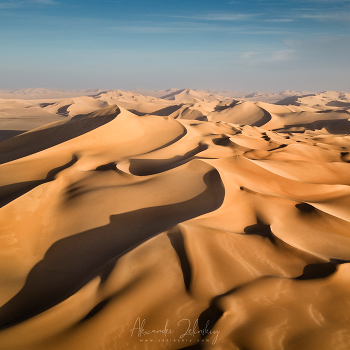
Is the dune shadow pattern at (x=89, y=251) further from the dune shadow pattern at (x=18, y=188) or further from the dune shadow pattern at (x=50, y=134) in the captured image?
the dune shadow pattern at (x=50, y=134)

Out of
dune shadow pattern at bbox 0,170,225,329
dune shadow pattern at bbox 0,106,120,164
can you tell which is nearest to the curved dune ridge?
dune shadow pattern at bbox 0,170,225,329

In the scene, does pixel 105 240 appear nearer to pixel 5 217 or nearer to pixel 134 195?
pixel 134 195

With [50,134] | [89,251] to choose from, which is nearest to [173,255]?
[89,251]

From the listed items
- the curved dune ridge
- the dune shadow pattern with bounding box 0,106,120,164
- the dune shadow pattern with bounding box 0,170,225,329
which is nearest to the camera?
the curved dune ridge

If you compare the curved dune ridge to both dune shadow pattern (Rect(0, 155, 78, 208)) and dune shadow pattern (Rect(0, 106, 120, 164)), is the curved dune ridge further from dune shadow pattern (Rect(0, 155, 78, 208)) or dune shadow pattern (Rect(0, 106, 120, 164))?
dune shadow pattern (Rect(0, 106, 120, 164))

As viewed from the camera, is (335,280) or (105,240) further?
(105,240)

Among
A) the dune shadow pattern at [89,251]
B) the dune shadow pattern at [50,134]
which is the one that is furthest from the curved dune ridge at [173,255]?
the dune shadow pattern at [50,134]

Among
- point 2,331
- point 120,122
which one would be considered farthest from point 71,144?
point 2,331
